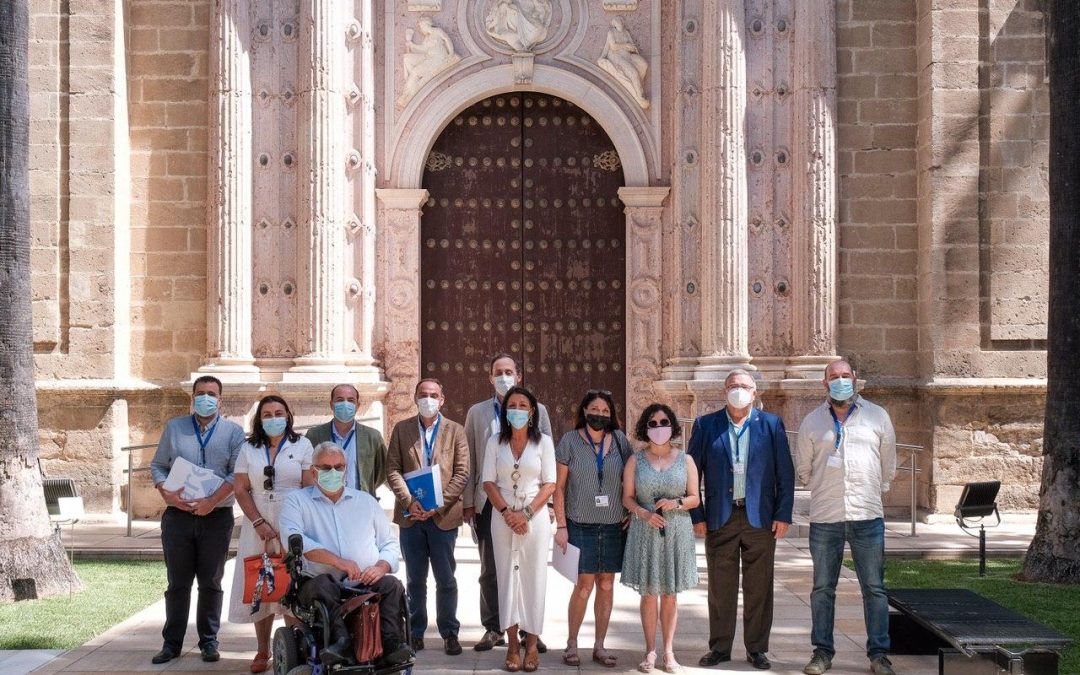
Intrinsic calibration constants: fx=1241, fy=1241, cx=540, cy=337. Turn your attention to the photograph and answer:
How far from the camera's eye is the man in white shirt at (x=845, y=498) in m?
7.72

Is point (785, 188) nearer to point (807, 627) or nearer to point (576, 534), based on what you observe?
point (807, 627)

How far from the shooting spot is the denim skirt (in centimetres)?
780

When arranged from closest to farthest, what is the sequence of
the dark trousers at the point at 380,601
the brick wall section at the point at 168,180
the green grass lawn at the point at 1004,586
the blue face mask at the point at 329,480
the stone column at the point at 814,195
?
the dark trousers at the point at 380,601 < the blue face mask at the point at 329,480 < the green grass lawn at the point at 1004,586 < the stone column at the point at 814,195 < the brick wall section at the point at 168,180

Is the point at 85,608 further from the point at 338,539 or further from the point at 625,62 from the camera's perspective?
the point at 625,62

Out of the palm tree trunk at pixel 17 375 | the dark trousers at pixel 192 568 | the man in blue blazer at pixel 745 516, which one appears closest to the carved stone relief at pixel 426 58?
the palm tree trunk at pixel 17 375

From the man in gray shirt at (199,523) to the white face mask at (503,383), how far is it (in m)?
1.79

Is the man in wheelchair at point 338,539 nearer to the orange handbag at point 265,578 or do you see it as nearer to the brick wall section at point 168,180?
the orange handbag at point 265,578

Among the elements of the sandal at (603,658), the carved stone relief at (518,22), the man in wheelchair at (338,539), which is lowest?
the sandal at (603,658)

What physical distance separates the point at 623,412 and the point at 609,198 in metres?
2.61

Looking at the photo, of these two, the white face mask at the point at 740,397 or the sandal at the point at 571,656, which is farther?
the white face mask at the point at 740,397

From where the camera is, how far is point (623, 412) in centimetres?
1509

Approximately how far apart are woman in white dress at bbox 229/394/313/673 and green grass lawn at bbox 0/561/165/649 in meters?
1.53

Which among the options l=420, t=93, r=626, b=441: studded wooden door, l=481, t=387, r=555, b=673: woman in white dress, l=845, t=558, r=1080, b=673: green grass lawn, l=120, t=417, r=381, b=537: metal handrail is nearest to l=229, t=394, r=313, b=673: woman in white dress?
l=481, t=387, r=555, b=673: woman in white dress

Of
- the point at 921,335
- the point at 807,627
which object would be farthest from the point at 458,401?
the point at 807,627
